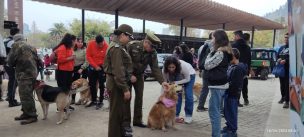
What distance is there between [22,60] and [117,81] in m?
2.71

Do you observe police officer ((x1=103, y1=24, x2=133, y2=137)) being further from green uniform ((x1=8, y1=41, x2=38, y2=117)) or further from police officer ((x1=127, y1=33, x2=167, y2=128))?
green uniform ((x1=8, y1=41, x2=38, y2=117))

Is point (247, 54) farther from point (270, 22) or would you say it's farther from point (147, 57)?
point (270, 22)

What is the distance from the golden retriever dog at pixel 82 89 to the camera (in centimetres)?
770

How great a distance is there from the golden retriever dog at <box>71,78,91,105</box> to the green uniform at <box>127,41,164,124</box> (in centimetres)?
178

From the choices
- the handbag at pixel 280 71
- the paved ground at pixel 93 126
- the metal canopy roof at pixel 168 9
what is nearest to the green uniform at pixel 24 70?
the paved ground at pixel 93 126

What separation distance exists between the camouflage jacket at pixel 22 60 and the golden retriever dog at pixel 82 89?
111 centimetres

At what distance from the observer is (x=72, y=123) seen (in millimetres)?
6605

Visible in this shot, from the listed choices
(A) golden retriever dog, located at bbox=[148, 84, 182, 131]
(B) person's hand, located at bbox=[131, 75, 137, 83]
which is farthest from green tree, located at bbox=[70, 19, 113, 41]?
(B) person's hand, located at bbox=[131, 75, 137, 83]

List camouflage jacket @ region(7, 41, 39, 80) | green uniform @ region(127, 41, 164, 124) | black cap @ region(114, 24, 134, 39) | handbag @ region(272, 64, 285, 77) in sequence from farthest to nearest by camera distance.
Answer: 1. handbag @ region(272, 64, 285, 77)
2. camouflage jacket @ region(7, 41, 39, 80)
3. green uniform @ region(127, 41, 164, 124)
4. black cap @ region(114, 24, 134, 39)

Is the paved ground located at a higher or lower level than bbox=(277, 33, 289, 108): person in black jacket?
lower

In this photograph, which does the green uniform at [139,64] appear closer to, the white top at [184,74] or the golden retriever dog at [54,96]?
the white top at [184,74]

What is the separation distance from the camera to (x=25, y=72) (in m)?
6.55

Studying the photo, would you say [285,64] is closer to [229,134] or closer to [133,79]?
[229,134]

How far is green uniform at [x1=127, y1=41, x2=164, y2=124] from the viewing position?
5977 millimetres
